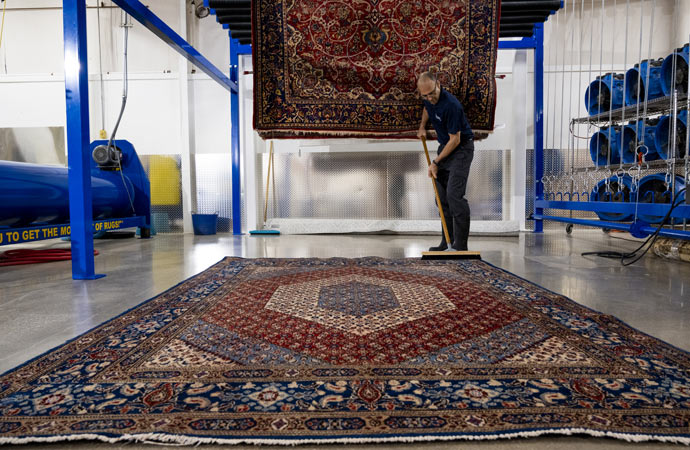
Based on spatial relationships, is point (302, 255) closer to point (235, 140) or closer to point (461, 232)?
point (461, 232)

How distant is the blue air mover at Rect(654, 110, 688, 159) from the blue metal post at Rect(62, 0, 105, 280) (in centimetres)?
468

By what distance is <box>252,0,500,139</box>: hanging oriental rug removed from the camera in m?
4.22

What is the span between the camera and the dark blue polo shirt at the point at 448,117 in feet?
12.1

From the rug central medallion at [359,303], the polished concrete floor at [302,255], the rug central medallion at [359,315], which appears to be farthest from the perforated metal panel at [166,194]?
the rug central medallion at [359,303]

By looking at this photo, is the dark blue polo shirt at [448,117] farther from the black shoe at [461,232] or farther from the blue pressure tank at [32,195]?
the blue pressure tank at [32,195]


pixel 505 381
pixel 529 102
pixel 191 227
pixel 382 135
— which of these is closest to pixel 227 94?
pixel 191 227

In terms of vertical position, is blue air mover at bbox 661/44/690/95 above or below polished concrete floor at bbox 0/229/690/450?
above

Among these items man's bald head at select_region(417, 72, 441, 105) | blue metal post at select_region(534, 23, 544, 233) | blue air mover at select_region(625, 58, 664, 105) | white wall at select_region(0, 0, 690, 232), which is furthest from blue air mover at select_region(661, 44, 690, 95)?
white wall at select_region(0, 0, 690, 232)

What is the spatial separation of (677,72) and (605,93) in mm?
1129

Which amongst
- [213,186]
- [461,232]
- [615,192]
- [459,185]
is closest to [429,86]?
[459,185]

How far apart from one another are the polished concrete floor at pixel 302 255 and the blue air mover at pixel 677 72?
153cm

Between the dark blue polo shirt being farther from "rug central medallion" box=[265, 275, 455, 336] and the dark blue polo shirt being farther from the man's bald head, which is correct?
→ "rug central medallion" box=[265, 275, 455, 336]

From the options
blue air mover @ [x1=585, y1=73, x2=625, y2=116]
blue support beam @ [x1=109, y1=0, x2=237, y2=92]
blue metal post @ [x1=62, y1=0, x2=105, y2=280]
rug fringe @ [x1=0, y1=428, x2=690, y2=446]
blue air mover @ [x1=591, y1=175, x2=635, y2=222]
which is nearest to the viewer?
rug fringe @ [x1=0, y1=428, x2=690, y2=446]

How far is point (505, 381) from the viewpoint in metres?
1.25
